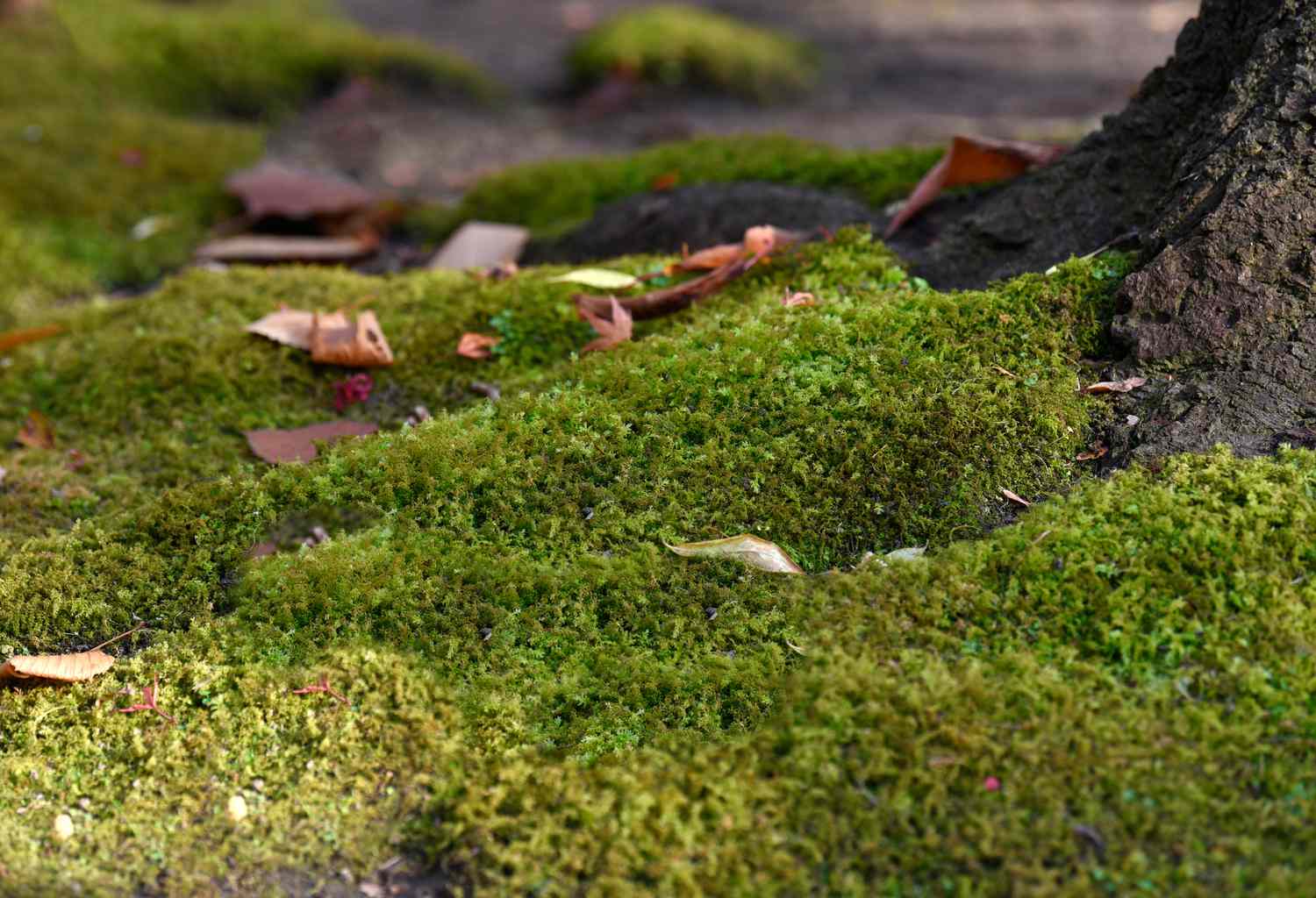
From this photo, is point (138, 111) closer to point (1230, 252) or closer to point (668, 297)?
point (668, 297)

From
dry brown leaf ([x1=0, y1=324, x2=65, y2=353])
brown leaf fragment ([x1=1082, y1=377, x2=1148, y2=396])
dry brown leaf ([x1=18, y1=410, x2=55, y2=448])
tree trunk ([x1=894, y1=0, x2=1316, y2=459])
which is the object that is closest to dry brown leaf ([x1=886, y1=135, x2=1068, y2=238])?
tree trunk ([x1=894, y1=0, x2=1316, y2=459])

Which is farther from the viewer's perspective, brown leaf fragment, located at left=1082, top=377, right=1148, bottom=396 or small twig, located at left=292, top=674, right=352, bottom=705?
brown leaf fragment, located at left=1082, top=377, right=1148, bottom=396

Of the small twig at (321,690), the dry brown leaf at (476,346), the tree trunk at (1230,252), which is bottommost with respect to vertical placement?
the small twig at (321,690)

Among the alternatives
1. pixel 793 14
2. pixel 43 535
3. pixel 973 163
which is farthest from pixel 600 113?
pixel 43 535

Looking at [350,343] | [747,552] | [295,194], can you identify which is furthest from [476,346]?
→ [295,194]

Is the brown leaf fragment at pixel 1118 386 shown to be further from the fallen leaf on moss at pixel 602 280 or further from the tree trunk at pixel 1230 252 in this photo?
the fallen leaf on moss at pixel 602 280

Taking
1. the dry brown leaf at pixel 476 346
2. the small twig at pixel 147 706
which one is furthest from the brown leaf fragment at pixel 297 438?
the small twig at pixel 147 706

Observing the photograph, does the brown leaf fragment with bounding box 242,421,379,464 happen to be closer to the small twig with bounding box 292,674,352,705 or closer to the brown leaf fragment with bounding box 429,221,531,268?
the small twig with bounding box 292,674,352,705
